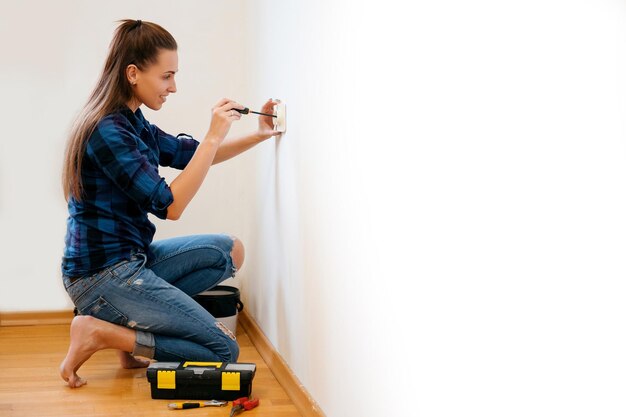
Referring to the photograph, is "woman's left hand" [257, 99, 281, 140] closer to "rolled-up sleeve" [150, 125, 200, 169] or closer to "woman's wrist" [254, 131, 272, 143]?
"woman's wrist" [254, 131, 272, 143]

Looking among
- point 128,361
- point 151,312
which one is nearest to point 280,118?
point 151,312

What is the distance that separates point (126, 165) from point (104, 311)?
0.44 m

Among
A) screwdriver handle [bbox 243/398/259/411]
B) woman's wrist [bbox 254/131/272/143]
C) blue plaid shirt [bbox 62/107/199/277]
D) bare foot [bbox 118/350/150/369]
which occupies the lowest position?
bare foot [bbox 118/350/150/369]

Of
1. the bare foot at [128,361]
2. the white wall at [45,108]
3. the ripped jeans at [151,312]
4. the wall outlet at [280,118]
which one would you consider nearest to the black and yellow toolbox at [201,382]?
the ripped jeans at [151,312]

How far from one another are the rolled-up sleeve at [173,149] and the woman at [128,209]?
0.36 ft

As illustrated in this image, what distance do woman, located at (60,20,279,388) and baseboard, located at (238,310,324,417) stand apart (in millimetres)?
128

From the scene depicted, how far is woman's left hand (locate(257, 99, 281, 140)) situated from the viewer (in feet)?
7.43

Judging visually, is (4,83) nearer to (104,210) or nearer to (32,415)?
(104,210)

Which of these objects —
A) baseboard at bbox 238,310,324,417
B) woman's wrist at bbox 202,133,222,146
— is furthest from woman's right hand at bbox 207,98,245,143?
baseboard at bbox 238,310,324,417

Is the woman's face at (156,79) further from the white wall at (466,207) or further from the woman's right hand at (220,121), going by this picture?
the white wall at (466,207)

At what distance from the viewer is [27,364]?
91.4 inches

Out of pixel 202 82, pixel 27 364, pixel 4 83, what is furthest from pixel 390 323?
pixel 4 83

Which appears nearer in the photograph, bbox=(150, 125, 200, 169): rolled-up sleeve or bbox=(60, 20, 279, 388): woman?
bbox=(60, 20, 279, 388): woman

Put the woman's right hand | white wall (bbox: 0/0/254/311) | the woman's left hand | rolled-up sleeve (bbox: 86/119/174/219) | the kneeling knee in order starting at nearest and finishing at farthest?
rolled-up sleeve (bbox: 86/119/174/219) < the woman's right hand < the woman's left hand < the kneeling knee < white wall (bbox: 0/0/254/311)
